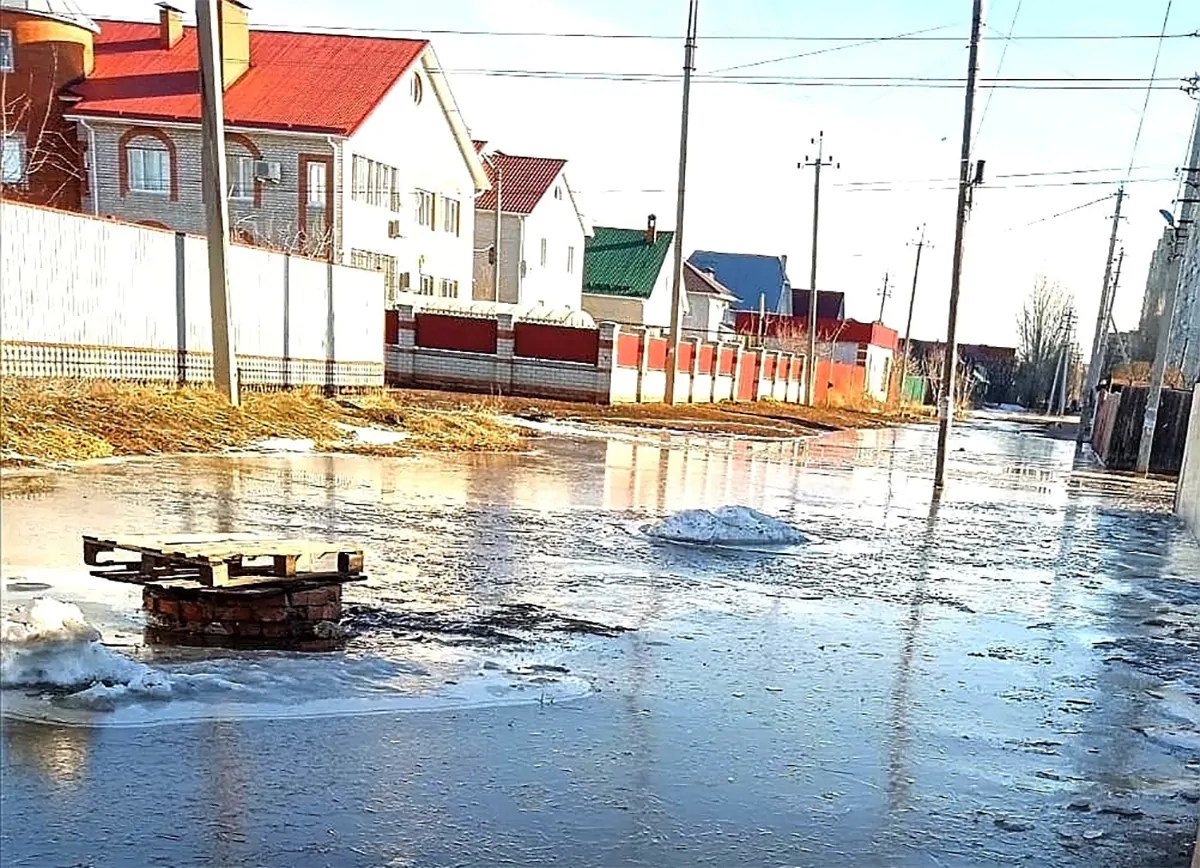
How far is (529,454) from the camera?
16047mm

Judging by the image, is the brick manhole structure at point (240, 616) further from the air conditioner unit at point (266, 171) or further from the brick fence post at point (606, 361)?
the air conditioner unit at point (266, 171)

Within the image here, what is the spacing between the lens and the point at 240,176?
2700cm

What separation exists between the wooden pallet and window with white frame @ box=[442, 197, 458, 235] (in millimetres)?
29678

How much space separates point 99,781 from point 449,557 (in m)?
4.37

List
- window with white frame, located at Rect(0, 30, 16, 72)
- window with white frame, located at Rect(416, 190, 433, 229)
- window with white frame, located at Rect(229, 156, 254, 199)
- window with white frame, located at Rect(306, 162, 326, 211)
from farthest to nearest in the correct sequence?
1. window with white frame, located at Rect(416, 190, 433, 229)
2. window with white frame, located at Rect(306, 162, 326, 211)
3. window with white frame, located at Rect(229, 156, 254, 199)
4. window with white frame, located at Rect(0, 30, 16, 72)

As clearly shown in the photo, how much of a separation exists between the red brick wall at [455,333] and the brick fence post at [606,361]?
311 cm

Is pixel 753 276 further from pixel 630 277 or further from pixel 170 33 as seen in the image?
pixel 170 33

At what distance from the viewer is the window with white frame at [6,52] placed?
2125 millimetres

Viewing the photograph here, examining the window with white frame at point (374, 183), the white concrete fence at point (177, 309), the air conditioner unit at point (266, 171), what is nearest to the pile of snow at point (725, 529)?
the white concrete fence at point (177, 309)

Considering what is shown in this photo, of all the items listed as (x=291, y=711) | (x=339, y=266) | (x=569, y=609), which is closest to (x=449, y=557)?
(x=569, y=609)

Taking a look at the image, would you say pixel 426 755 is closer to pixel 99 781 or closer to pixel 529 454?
pixel 99 781

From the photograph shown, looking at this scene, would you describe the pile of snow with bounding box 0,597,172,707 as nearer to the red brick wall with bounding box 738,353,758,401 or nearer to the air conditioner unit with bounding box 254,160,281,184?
the air conditioner unit with bounding box 254,160,281,184

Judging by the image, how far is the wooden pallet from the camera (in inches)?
203

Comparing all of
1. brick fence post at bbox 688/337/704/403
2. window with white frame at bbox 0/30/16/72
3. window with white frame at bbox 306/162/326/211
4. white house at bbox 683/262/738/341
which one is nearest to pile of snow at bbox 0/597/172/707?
window with white frame at bbox 0/30/16/72
